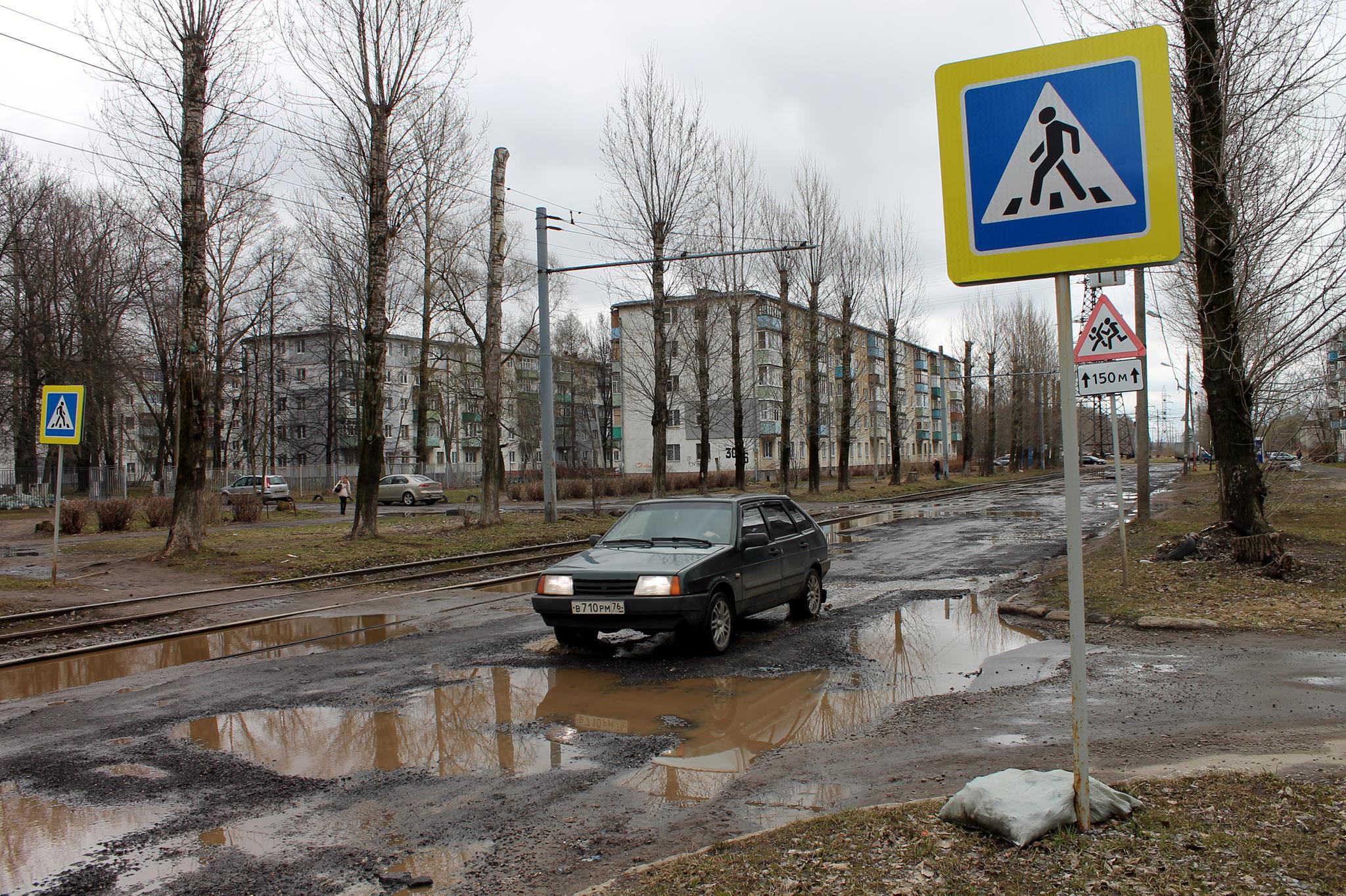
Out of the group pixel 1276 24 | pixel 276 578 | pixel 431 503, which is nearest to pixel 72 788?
pixel 276 578

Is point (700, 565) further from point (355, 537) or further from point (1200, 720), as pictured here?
point (355, 537)

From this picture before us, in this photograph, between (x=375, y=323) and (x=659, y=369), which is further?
(x=659, y=369)

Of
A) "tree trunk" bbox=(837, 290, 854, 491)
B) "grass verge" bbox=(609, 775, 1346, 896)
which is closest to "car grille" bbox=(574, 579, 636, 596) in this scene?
"grass verge" bbox=(609, 775, 1346, 896)

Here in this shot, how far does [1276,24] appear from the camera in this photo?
12188 millimetres

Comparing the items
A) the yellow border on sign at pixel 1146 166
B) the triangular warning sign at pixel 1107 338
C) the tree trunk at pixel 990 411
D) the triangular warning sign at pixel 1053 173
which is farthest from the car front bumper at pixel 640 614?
the tree trunk at pixel 990 411

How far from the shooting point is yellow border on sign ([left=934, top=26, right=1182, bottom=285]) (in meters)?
3.48

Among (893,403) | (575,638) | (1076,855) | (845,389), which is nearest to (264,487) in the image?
(845,389)

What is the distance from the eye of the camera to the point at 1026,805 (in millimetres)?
3646

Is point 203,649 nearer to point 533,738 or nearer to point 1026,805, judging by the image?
point 533,738

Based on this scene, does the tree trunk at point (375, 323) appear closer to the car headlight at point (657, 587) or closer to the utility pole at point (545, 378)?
the utility pole at point (545, 378)

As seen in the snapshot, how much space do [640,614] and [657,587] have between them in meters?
0.29

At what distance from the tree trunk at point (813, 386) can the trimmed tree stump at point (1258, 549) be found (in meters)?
31.4

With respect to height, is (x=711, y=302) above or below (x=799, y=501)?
above

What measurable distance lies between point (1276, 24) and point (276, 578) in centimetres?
1696
